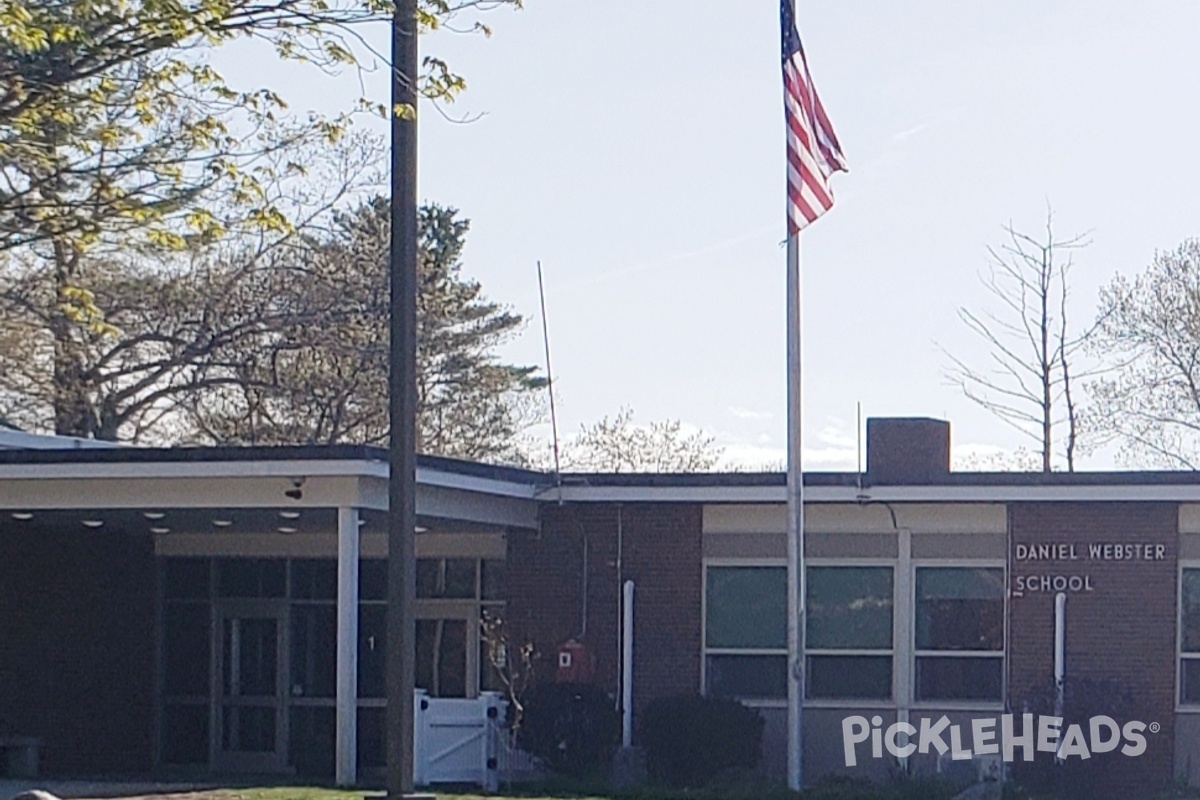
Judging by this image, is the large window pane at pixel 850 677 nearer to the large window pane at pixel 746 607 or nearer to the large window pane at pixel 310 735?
the large window pane at pixel 746 607

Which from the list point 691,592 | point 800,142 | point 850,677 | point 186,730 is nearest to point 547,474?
point 691,592

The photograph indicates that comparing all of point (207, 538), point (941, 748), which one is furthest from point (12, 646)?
point (941, 748)

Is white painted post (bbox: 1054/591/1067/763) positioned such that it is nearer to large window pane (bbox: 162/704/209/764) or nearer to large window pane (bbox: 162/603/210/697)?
large window pane (bbox: 162/603/210/697)

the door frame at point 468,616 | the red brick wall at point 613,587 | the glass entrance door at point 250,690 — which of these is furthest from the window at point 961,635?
the glass entrance door at point 250,690

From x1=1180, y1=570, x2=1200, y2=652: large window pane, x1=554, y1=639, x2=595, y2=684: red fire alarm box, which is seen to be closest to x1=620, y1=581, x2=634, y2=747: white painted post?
x1=554, y1=639, x2=595, y2=684: red fire alarm box

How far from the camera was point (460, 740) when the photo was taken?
24516 millimetres

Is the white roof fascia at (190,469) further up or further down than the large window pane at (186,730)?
further up

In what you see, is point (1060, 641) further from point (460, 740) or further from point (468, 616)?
point (468, 616)

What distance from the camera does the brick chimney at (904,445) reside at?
25.8m

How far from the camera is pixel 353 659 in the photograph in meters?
22.2

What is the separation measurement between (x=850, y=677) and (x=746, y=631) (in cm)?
137

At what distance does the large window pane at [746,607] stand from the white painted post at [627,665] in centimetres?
93

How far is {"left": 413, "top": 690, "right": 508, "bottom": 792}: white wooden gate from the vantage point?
24.0m

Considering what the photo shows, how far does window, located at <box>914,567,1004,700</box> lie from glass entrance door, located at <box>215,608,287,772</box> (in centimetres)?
884
